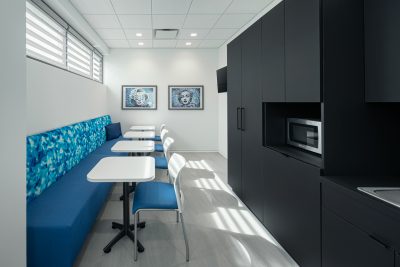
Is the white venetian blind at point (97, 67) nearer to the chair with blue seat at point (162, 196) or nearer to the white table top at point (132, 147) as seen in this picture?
the white table top at point (132, 147)

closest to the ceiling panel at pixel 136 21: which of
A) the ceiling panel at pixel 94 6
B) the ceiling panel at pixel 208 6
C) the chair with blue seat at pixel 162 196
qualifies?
the ceiling panel at pixel 94 6

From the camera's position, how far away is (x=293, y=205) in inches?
80.8

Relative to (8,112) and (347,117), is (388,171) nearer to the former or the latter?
(347,117)

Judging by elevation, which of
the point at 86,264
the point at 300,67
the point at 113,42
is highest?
the point at 113,42

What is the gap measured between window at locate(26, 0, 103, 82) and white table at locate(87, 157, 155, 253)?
161 cm

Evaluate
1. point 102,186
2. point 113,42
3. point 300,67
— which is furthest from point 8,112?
point 113,42

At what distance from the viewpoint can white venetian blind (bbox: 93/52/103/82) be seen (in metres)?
6.07

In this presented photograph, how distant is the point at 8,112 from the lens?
148 centimetres

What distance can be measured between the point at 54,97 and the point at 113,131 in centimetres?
270

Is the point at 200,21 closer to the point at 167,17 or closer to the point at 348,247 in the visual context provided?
the point at 167,17

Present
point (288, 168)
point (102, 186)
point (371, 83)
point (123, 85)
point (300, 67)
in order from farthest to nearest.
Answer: point (123, 85)
point (102, 186)
point (288, 168)
point (300, 67)
point (371, 83)

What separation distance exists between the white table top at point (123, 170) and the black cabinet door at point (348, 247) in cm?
120

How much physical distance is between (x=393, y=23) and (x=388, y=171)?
35.3 inches

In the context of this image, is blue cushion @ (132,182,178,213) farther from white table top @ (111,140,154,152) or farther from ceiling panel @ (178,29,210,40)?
ceiling panel @ (178,29,210,40)
